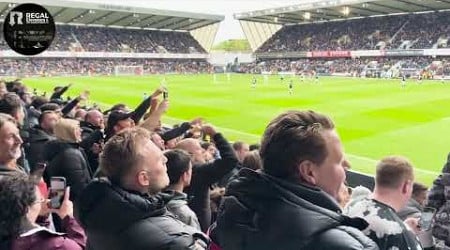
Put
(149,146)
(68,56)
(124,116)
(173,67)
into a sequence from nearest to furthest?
(149,146)
(124,116)
(68,56)
(173,67)

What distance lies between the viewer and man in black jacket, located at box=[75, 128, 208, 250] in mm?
2713

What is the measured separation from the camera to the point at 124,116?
245 inches

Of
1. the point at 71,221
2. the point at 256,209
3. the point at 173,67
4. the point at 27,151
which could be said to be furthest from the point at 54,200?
the point at 173,67

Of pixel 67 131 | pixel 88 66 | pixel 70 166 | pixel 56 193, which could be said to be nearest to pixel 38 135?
pixel 67 131

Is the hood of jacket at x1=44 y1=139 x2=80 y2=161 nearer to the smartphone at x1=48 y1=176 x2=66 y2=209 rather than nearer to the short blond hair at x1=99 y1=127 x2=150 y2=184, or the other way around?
the smartphone at x1=48 y1=176 x2=66 y2=209

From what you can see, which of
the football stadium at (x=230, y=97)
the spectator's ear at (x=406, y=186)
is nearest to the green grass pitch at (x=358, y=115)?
the football stadium at (x=230, y=97)

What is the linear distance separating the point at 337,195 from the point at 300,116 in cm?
40

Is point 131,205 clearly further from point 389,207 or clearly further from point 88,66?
point 88,66

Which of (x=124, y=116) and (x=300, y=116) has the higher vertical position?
(x=300, y=116)

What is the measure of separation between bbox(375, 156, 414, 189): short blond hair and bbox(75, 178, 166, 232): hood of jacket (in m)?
1.41

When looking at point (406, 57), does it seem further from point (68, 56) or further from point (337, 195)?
point (337, 195)

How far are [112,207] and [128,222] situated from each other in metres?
0.12

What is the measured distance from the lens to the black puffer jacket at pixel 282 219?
2.06 m

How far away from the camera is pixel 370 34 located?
7262cm
